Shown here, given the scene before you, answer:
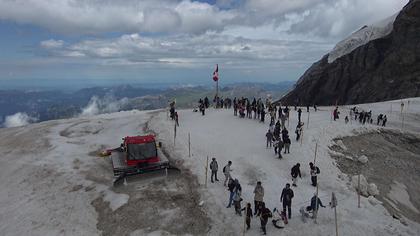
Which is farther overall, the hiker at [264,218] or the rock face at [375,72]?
the rock face at [375,72]

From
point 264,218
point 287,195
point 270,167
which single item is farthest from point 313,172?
point 264,218

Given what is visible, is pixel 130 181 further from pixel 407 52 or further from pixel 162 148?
pixel 407 52

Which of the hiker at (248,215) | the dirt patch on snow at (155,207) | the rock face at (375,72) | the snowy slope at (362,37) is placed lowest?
the dirt patch on snow at (155,207)

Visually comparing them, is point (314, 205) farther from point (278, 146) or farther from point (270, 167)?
point (278, 146)

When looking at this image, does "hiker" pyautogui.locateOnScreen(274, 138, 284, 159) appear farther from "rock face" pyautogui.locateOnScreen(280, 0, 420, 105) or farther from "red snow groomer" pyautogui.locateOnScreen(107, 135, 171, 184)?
"rock face" pyautogui.locateOnScreen(280, 0, 420, 105)

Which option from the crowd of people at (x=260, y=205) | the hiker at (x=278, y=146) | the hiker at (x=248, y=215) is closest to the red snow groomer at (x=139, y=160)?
the crowd of people at (x=260, y=205)

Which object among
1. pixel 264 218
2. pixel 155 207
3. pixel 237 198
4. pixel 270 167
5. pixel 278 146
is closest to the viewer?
pixel 264 218

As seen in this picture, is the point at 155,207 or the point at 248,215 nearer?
the point at 248,215

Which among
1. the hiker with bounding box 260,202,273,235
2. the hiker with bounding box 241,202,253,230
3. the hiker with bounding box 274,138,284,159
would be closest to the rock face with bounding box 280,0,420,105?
the hiker with bounding box 274,138,284,159

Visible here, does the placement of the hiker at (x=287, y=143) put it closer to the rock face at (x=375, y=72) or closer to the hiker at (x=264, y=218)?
the hiker at (x=264, y=218)
